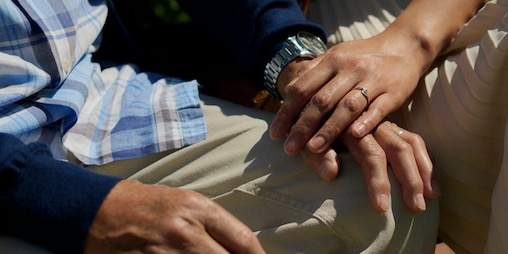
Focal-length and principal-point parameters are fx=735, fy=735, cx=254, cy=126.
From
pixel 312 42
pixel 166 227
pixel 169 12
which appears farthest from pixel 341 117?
pixel 169 12

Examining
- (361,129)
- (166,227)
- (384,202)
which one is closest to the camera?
(166,227)

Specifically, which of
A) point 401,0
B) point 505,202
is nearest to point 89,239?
point 505,202

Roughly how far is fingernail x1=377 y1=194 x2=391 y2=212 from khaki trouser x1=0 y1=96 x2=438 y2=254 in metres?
0.02

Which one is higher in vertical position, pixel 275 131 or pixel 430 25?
pixel 430 25

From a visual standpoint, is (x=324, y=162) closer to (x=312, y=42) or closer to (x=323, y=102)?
(x=323, y=102)

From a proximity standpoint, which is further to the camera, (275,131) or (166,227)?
(275,131)

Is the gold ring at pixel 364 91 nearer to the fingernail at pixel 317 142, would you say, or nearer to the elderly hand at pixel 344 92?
the elderly hand at pixel 344 92

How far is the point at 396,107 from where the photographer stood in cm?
129

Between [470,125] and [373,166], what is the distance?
211mm

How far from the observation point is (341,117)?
1222mm

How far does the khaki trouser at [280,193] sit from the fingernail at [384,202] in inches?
0.6

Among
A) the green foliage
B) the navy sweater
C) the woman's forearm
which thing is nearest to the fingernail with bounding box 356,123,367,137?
the woman's forearm

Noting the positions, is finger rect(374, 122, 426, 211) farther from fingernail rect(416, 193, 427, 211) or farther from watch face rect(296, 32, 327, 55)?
watch face rect(296, 32, 327, 55)

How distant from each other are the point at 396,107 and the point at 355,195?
0.73 feet
